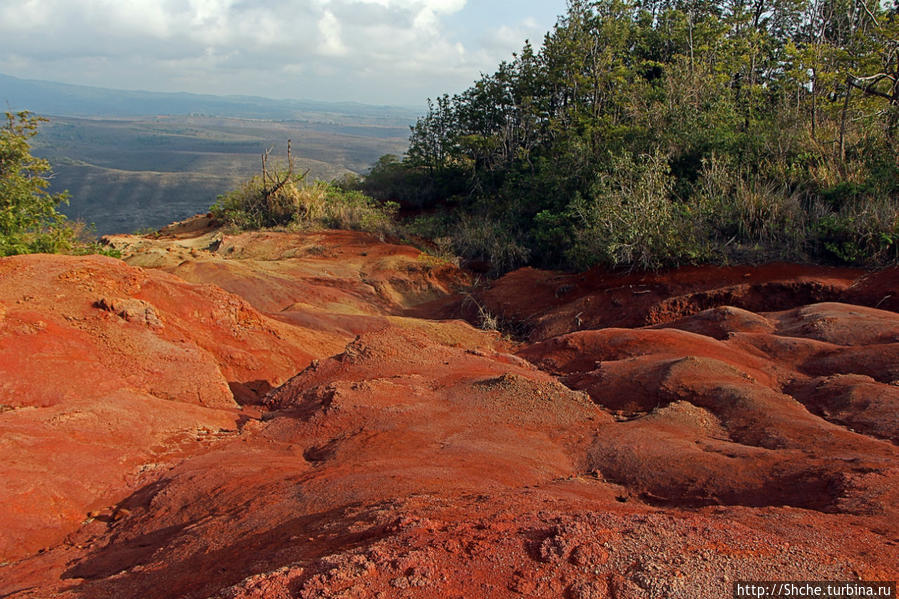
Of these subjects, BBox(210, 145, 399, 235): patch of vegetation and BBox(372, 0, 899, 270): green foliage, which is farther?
BBox(210, 145, 399, 235): patch of vegetation

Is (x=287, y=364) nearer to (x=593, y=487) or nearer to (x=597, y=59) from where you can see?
(x=593, y=487)

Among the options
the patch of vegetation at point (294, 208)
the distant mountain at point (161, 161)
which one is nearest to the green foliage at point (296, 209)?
the patch of vegetation at point (294, 208)

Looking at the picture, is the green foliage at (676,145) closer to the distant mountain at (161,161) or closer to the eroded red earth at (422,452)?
the eroded red earth at (422,452)

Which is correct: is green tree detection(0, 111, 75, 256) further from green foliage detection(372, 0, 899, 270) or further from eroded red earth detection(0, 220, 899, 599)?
green foliage detection(372, 0, 899, 270)

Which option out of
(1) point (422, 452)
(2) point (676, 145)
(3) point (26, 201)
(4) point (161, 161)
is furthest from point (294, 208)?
(4) point (161, 161)

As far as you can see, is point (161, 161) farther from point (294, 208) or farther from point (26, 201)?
point (26, 201)

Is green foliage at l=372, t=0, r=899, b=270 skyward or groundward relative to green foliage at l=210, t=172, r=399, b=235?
skyward

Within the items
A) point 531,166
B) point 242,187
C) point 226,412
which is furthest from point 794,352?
point 242,187

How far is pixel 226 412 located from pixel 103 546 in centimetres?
204

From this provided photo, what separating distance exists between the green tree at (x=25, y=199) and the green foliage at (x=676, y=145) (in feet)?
28.2

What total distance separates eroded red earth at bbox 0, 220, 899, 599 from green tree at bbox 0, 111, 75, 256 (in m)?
3.16

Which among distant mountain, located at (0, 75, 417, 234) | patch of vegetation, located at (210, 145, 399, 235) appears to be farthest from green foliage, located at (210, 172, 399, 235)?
distant mountain, located at (0, 75, 417, 234)

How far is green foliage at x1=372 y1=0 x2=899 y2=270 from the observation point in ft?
32.4

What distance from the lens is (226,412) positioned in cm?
507
